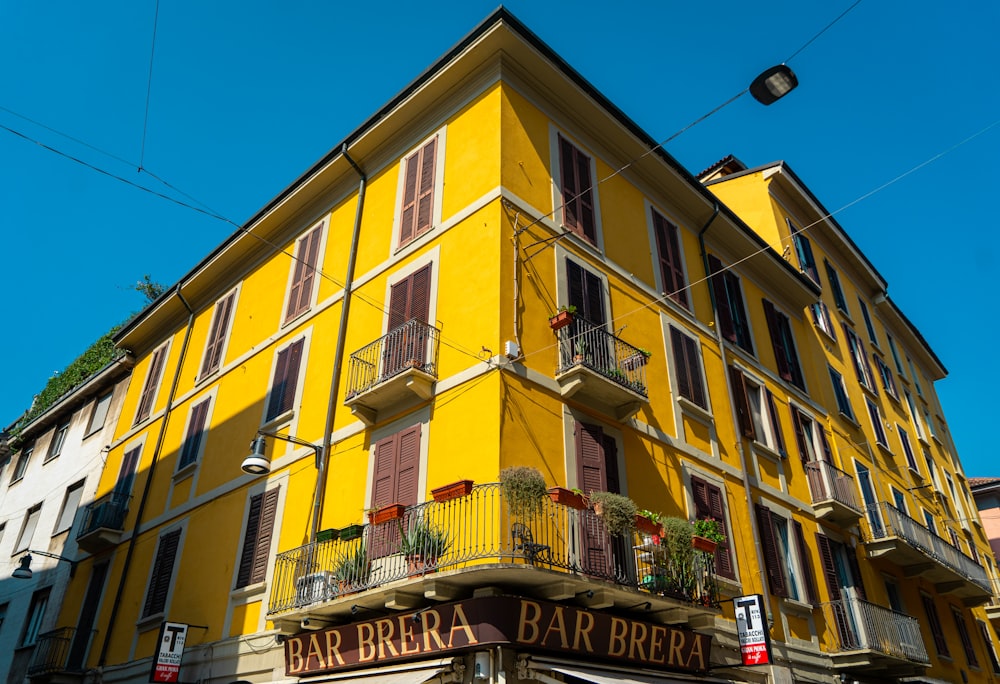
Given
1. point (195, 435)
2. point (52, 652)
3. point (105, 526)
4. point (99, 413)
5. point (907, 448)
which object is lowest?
point (52, 652)

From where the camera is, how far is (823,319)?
24.2 meters

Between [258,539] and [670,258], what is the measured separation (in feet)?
35.9

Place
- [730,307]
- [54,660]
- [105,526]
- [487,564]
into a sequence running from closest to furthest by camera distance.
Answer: [487,564]
[54,660]
[105,526]
[730,307]

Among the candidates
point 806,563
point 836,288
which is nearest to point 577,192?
point 806,563

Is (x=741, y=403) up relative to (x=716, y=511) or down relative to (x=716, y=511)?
up

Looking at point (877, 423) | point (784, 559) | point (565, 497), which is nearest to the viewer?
point (565, 497)

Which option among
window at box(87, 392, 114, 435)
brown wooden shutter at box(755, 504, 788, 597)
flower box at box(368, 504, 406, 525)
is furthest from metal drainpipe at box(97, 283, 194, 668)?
brown wooden shutter at box(755, 504, 788, 597)

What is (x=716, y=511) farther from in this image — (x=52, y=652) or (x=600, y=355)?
(x=52, y=652)

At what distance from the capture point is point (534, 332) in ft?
40.7

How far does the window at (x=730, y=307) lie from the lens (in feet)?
60.4

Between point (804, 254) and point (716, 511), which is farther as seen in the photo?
point (804, 254)

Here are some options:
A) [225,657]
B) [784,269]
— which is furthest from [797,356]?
[225,657]

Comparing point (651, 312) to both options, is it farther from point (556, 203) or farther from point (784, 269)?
point (784, 269)

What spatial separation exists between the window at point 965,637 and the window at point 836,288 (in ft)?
33.7
